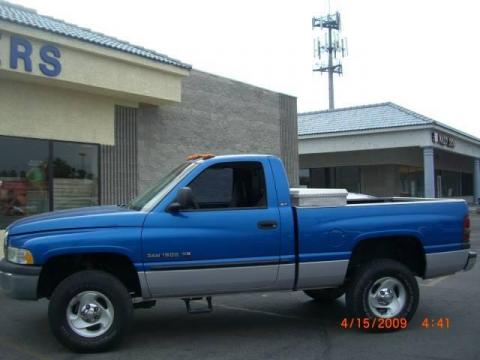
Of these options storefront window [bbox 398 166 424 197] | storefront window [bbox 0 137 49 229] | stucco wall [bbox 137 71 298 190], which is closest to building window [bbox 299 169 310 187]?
storefront window [bbox 398 166 424 197]

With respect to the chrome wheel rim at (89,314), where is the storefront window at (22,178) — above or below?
above

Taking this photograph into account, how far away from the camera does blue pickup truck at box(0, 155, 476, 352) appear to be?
553 cm

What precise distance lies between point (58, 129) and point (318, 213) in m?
8.23

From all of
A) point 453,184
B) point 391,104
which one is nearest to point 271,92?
point 391,104

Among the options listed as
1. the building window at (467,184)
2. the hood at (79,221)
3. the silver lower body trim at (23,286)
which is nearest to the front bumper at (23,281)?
the silver lower body trim at (23,286)

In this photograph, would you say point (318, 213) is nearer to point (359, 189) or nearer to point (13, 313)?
point (13, 313)

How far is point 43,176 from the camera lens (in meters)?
12.3

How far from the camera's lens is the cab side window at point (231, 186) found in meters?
6.14

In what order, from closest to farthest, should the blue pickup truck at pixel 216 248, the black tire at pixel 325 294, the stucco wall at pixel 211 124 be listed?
the blue pickup truck at pixel 216 248 < the black tire at pixel 325 294 < the stucco wall at pixel 211 124

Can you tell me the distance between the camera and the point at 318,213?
6.11 m

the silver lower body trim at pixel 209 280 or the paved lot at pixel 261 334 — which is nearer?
the paved lot at pixel 261 334

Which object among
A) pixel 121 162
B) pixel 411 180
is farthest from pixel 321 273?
pixel 411 180

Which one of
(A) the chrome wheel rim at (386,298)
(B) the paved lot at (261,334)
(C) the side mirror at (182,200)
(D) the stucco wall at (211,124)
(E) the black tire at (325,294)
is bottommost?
(B) the paved lot at (261,334)

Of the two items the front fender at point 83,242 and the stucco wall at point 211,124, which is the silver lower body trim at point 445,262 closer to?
the front fender at point 83,242
